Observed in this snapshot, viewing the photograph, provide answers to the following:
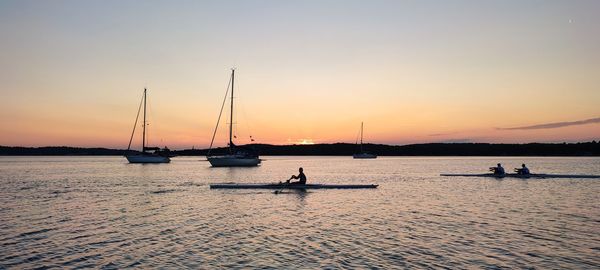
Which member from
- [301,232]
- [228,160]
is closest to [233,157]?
[228,160]

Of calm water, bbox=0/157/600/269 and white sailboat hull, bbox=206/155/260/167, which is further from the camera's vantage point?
white sailboat hull, bbox=206/155/260/167

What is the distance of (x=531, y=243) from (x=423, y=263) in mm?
6150

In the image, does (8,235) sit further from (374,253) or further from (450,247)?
(450,247)

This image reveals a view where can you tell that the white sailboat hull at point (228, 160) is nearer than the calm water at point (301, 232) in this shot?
No

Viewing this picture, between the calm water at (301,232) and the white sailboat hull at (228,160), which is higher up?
the white sailboat hull at (228,160)

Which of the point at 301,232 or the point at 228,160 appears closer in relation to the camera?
the point at 301,232

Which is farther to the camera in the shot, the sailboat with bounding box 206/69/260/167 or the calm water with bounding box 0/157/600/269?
the sailboat with bounding box 206/69/260/167

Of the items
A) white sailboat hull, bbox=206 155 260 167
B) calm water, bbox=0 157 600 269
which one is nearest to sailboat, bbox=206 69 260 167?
white sailboat hull, bbox=206 155 260 167

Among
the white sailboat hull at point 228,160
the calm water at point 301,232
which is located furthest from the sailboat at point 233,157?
the calm water at point 301,232

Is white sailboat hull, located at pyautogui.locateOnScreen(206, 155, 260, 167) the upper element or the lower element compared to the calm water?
upper

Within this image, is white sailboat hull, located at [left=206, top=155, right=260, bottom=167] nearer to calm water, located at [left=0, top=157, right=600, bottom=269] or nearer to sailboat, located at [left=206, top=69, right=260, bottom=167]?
sailboat, located at [left=206, top=69, right=260, bottom=167]

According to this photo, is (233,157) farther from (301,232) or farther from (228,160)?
(301,232)

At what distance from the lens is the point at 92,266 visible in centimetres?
1398

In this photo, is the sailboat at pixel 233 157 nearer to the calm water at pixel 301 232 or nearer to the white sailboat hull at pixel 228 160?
the white sailboat hull at pixel 228 160
